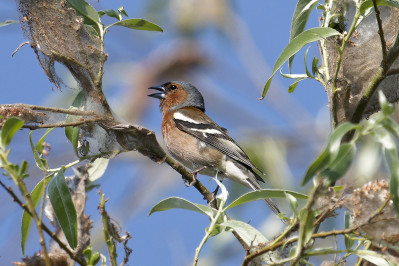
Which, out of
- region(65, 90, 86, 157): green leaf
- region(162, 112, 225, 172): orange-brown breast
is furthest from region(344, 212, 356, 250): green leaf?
region(162, 112, 225, 172): orange-brown breast

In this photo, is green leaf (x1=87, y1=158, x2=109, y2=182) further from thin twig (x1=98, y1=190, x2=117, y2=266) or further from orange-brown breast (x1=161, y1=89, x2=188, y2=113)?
orange-brown breast (x1=161, y1=89, x2=188, y2=113)

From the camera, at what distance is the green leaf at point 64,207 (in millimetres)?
2465

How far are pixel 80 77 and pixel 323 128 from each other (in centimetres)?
388

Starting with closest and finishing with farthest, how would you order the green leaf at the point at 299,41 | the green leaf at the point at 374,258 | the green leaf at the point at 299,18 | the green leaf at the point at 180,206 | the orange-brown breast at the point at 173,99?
the green leaf at the point at 374,258 → the green leaf at the point at 180,206 → the green leaf at the point at 299,41 → the green leaf at the point at 299,18 → the orange-brown breast at the point at 173,99

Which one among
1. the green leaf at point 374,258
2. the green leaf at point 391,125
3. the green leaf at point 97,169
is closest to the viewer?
the green leaf at point 391,125

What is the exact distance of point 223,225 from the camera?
2172mm

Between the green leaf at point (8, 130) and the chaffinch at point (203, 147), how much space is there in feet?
9.67

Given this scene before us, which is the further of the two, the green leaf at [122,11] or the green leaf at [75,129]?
the green leaf at [122,11]

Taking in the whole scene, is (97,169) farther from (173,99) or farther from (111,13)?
(173,99)

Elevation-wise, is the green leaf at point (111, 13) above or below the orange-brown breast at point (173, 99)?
above

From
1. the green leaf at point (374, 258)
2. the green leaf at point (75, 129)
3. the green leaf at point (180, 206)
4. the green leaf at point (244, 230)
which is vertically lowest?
the green leaf at point (374, 258)

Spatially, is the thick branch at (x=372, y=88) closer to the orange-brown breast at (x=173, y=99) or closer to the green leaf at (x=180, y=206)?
the green leaf at (x=180, y=206)

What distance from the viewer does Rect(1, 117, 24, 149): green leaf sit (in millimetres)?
1919

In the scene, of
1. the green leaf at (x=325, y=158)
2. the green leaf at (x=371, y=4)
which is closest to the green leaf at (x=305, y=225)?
the green leaf at (x=325, y=158)
